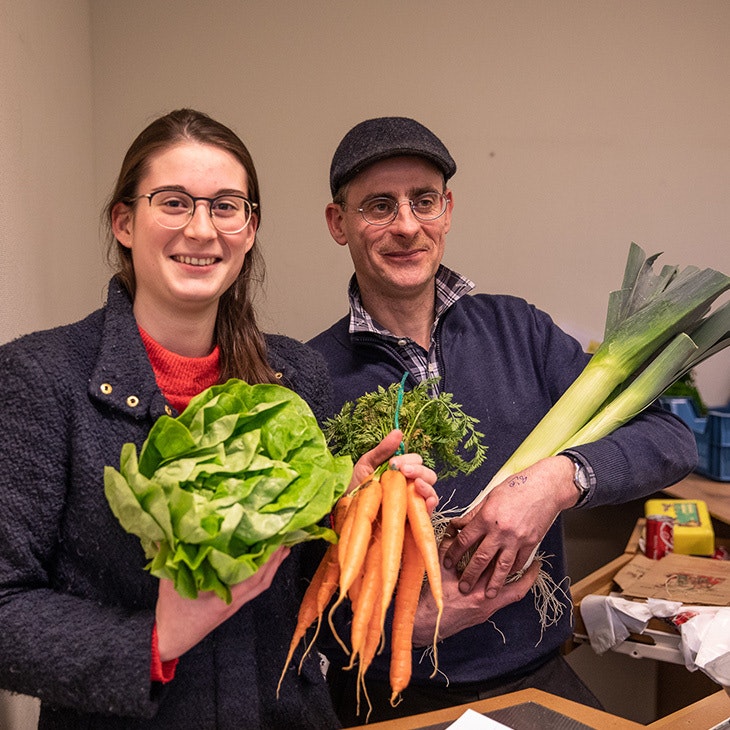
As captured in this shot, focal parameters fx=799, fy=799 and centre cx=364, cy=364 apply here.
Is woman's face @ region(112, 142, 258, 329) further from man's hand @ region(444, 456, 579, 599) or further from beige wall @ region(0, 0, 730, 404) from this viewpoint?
beige wall @ region(0, 0, 730, 404)

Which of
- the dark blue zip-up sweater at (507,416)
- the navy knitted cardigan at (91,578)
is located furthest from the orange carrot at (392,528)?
the dark blue zip-up sweater at (507,416)

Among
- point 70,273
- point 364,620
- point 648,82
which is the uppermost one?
point 648,82

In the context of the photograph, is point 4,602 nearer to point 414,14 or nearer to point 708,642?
point 708,642

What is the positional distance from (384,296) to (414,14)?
5.44ft

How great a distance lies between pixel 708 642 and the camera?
200 cm

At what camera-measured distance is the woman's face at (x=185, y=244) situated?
1.35m

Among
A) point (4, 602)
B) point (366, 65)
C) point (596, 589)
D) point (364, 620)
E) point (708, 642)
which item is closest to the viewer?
point (4, 602)

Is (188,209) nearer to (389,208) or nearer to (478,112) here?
(389,208)

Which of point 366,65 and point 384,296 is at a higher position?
point 366,65

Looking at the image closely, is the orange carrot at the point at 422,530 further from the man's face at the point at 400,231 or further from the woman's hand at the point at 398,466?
the man's face at the point at 400,231

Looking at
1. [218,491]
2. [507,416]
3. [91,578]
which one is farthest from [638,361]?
[91,578]

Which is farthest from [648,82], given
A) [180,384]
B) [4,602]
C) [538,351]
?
[4,602]

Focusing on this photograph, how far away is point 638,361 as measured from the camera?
182 centimetres

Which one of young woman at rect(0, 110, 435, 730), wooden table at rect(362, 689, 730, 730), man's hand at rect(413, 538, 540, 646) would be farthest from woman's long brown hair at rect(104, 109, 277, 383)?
wooden table at rect(362, 689, 730, 730)
